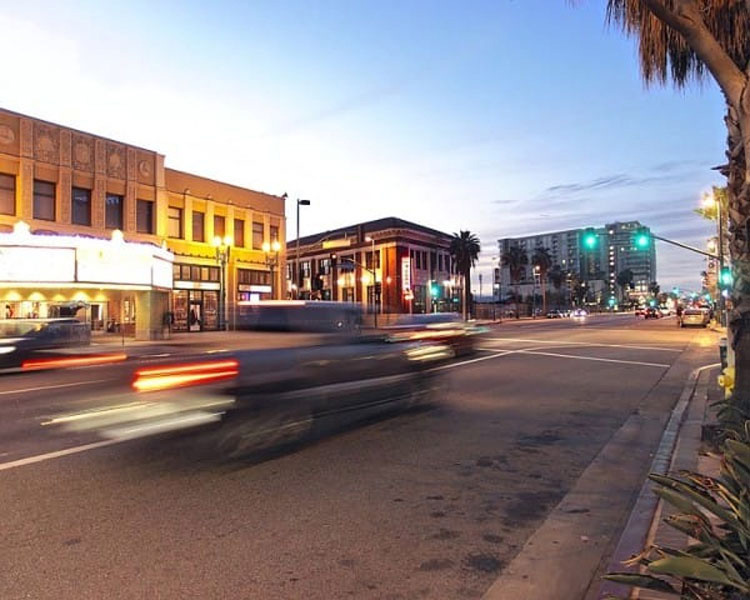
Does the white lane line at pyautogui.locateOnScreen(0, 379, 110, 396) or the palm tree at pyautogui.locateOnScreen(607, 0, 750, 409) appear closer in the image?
the palm tree at pyautogui.locateOnScreen(607, 0, 750, 409)

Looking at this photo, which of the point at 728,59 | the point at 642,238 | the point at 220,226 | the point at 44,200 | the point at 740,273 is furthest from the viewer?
the point at 220,226

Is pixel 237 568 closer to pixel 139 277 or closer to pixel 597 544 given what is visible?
pixel 597 544

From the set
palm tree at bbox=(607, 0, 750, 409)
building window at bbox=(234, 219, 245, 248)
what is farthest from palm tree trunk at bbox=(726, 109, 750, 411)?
building window at bbox=(234, 219, 245, 248)

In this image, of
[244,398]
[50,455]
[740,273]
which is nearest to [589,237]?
[740,273]

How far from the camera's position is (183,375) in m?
6.79

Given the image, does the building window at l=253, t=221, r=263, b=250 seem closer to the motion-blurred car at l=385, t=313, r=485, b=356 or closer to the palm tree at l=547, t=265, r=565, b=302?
the motion-blurred car at l=385, t=313, r=485, b=356

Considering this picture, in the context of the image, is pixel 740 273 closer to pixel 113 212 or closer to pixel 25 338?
pixel 25 338

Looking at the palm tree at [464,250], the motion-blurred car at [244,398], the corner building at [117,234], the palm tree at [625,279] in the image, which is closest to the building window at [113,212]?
the corner building at [117,234]

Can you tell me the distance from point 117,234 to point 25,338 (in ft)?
50.1

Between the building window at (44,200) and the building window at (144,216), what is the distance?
17.7ft

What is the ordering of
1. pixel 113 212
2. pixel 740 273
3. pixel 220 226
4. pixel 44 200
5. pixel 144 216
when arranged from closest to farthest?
pixel 740 273 → pixel 44 200 → pixel 113 212 → pixel 144 216 → pixel 220 226

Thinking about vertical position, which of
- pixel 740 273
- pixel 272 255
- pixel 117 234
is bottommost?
pixel 740 273

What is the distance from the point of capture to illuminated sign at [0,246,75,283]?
28.4 meters

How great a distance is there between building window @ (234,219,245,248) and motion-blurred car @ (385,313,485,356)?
30.1 m
